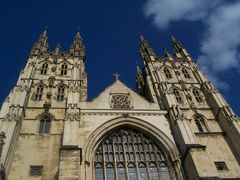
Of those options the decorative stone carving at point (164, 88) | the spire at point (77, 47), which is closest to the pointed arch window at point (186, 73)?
the decorative stone carving at point (164, 88)

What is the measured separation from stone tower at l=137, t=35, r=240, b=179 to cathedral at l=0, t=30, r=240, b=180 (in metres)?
0.06

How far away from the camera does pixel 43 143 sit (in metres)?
17.8

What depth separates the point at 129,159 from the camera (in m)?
17.5

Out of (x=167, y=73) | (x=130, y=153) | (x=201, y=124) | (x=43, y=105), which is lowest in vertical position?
(x=130, y=153)

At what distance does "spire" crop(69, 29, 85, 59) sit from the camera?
27547mm

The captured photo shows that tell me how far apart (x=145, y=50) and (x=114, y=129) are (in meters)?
12.9

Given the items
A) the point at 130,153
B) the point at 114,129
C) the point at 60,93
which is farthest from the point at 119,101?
the point at 130,153

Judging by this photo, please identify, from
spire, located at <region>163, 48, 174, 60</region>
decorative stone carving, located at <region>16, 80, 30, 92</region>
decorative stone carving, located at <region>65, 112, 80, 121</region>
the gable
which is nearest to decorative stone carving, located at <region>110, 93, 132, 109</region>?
the gable

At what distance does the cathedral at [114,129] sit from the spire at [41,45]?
1.36 meters

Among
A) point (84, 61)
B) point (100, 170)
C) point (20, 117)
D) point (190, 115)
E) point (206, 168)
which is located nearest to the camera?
point (206, 168)

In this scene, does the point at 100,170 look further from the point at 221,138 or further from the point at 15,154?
the point at 221,138

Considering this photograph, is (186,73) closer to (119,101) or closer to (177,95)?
(177,95)

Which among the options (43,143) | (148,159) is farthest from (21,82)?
(148,159)

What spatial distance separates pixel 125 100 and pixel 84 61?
7.43 m
